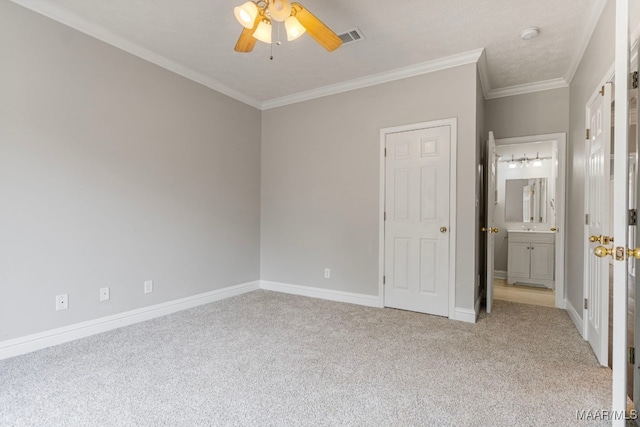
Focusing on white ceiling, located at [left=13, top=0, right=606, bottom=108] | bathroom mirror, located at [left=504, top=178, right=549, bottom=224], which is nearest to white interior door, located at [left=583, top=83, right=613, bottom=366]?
white ceiling, located at [left=13, top=0, right=606, bottom=108]

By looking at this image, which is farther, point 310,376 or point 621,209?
point 310,376

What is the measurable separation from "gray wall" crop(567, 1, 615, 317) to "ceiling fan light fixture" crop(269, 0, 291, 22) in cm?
212

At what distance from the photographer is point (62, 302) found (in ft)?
8.76

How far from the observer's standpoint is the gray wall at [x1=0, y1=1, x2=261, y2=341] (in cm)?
243

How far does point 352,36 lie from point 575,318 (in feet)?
11.1

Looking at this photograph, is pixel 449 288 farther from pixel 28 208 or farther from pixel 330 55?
pixel 28 208

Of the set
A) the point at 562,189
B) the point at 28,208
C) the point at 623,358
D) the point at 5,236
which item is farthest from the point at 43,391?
the point at 562,189

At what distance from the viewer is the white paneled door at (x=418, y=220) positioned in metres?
3.42

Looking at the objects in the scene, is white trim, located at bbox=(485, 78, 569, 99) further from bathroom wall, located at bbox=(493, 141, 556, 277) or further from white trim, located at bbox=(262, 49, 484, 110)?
bathroom wall, located at bbox=(493, 141, 556, 277)

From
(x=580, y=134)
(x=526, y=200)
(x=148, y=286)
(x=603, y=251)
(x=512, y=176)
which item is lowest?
(x=148, y=286)

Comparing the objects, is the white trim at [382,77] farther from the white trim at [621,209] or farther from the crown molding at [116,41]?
the white trim at [621,209]

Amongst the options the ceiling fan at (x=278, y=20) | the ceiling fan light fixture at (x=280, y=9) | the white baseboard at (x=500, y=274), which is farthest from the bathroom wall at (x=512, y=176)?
the ceiling fan light fixture at (x=280, y=9)

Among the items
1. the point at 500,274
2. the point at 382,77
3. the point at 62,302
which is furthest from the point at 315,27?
the point at 500,274

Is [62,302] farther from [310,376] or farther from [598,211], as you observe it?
[598,211]
